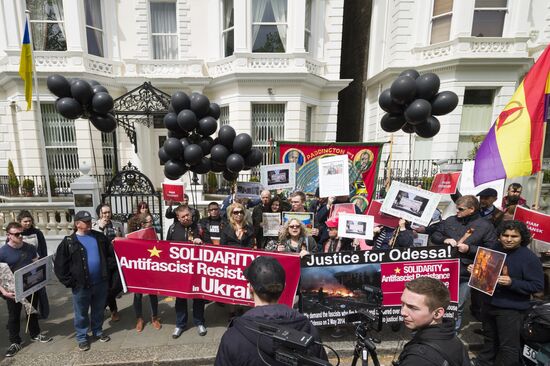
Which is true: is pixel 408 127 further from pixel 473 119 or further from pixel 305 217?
pixel 473 119

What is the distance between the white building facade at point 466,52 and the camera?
998 cm

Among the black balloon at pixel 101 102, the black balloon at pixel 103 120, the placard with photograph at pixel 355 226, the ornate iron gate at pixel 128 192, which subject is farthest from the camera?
the ornate iron gate at pixel 128 192

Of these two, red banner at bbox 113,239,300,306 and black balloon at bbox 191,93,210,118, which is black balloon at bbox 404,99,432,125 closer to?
red banner at bbox 113,239,300,306

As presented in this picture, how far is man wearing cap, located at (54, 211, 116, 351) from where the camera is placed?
3.24 metres

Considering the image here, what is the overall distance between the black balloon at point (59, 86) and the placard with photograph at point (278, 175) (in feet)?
14.0

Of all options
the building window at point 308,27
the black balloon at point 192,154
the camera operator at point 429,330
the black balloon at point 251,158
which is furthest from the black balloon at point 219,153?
the building window at point 308,27

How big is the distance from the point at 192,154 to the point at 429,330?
451 cm

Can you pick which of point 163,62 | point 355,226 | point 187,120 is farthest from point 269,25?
point 355,226

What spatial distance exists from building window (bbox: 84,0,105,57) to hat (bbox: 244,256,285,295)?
44.2ft

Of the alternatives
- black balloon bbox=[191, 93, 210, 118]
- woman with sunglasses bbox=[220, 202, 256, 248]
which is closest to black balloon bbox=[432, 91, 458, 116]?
woman with sunglasses bbox=[220, 202, 256, 248]

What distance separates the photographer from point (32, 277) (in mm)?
3260

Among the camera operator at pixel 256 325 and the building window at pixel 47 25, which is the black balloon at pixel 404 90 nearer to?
the camera operator at pixel 256 325

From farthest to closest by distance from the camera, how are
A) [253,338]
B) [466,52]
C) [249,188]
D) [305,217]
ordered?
[466,52] → [249,188] → [305,217] → [253,338]

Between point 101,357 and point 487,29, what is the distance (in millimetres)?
15046
